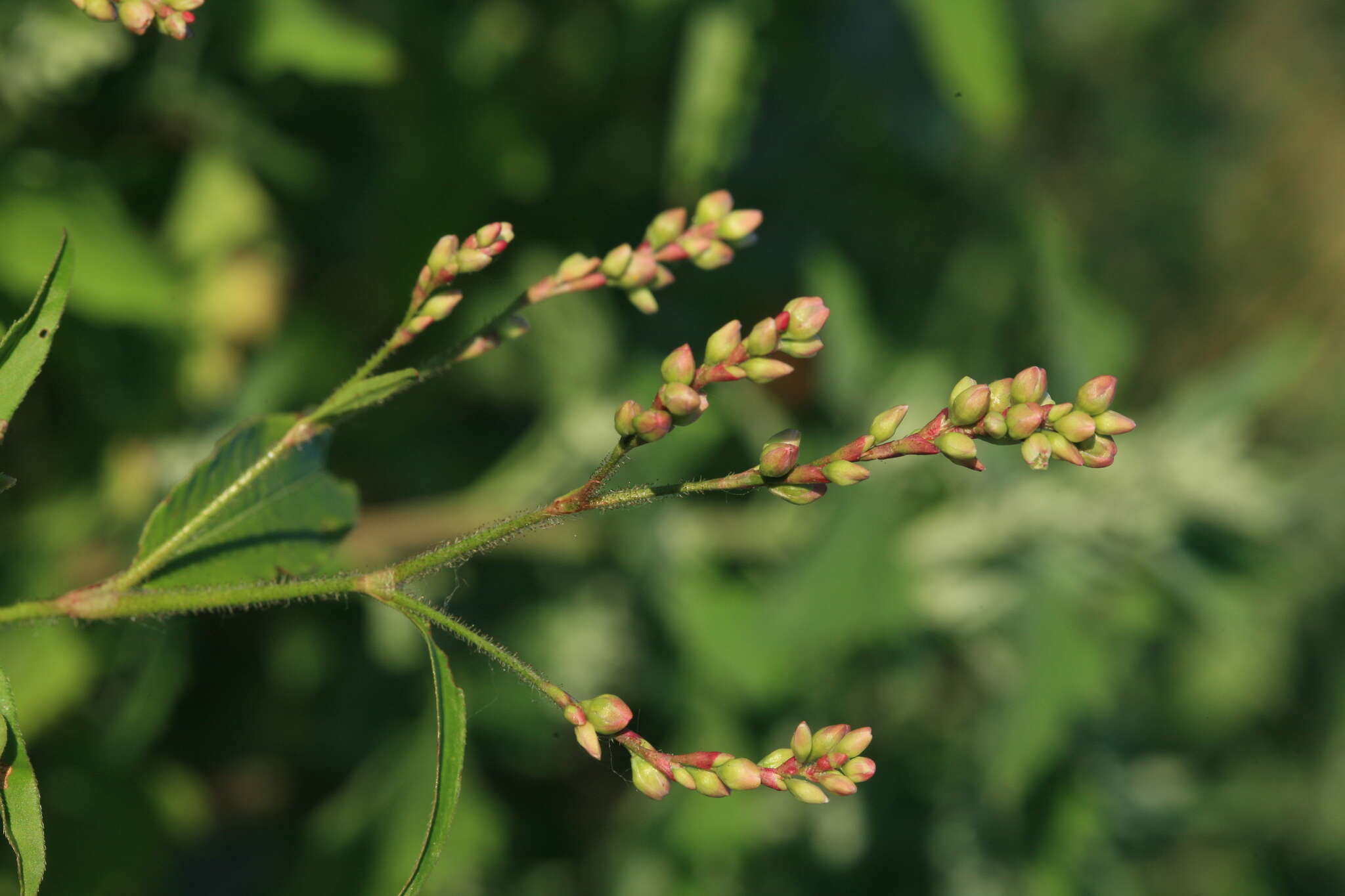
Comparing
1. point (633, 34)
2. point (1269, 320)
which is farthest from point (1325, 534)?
point (633, 34)

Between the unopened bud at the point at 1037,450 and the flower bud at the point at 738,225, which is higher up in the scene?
the flower bud at the point at 738,225

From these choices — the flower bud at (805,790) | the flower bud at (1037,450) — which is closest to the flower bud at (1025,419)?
the flower bud at (1037,450)

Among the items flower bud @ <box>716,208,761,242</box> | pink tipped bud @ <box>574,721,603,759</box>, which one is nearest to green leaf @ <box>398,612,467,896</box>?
pink tipped bud @ <box>574,721,603,759</box>

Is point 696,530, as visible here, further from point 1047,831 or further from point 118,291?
point 118,291

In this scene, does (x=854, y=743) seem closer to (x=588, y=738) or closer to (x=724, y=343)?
(x=588, y=738)

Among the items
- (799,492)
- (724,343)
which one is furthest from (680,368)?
(799,492)

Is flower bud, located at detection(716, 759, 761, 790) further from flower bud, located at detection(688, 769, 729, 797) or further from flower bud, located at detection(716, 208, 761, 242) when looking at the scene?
flower bud, located at detection(716, 208, 761, 242)

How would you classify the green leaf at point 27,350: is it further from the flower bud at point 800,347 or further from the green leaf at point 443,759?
the flower bud at point 800,347
